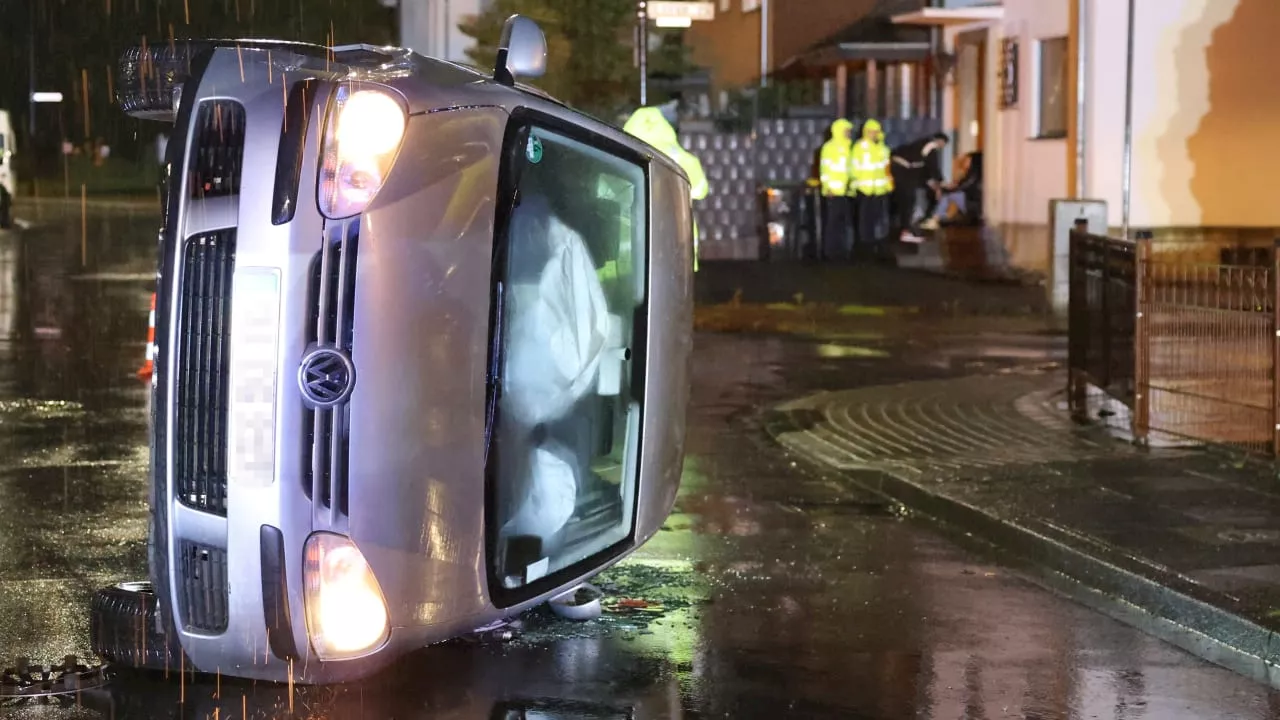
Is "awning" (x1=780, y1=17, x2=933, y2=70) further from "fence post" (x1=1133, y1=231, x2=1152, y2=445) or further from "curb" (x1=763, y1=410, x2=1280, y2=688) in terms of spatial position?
"curb" (x1=763, y1=410, x2=1280, y2=688)

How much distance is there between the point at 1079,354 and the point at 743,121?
20.0 m

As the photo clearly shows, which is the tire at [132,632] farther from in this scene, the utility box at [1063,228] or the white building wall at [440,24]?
the white building wall at [440,24]

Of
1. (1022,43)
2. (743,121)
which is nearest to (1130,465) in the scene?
(1022,43)

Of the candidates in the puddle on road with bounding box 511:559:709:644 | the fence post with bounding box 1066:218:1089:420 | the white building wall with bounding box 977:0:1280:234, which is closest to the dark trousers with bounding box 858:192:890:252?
the white building wall with bounding box 977:0:1280:234

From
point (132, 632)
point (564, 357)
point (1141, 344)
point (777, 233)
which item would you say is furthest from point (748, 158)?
point (132, 632)

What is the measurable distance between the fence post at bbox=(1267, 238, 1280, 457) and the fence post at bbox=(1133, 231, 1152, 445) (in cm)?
113

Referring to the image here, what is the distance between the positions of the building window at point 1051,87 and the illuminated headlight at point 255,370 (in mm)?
22938

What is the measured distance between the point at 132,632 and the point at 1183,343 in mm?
7165

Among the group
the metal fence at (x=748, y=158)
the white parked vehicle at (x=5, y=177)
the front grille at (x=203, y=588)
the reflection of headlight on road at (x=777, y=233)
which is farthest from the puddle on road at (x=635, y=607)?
the white parked vehicle at (x=5, y=177)

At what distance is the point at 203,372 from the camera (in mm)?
5184

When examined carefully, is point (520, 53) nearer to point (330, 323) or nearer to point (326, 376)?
point (330, 323)

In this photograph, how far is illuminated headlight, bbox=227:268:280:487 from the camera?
197 inches

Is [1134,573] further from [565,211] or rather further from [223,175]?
[223,175]

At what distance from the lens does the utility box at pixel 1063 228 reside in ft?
72.2
